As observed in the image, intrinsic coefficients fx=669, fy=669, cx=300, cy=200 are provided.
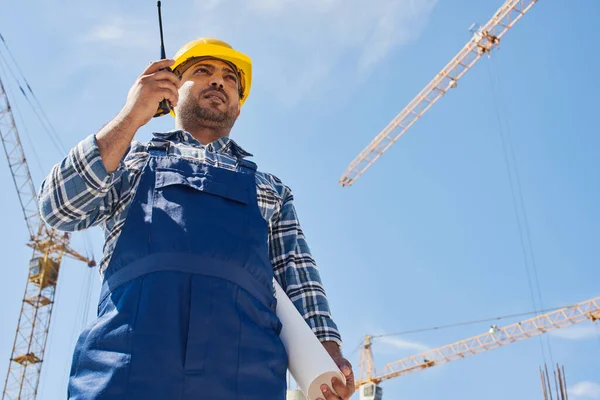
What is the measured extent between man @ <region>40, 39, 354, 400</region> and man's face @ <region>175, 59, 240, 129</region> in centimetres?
32

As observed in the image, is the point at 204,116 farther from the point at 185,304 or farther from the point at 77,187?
the point at 185,304

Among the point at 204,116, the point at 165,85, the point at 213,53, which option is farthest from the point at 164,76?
the point at 213,53

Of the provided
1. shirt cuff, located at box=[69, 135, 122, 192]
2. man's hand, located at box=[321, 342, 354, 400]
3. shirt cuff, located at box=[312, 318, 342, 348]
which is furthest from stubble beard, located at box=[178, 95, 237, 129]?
man's hand, located at box=[321, 342, 354, 400]

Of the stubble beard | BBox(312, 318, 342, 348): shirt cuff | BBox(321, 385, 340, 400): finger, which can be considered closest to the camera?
BBox(321, 385, 340, 400): finger

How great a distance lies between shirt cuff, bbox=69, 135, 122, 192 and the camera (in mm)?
2314

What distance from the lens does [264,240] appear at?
8.25ft

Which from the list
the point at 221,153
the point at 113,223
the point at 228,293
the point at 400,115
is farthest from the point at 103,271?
the point at 400,115

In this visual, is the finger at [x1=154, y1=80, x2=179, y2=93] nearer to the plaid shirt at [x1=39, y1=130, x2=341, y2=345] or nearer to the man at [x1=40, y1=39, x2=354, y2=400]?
the man at [x1=40, y1=39, x2=354, y2=400]

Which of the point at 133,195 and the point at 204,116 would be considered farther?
the point at 204,116

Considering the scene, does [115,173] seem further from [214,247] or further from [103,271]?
[214,247]

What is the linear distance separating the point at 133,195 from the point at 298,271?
2.71 ft

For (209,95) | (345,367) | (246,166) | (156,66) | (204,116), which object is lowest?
(345,367)

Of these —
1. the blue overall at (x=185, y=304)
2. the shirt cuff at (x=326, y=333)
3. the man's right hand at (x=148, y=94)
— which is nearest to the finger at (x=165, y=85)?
the man's right hand at (x=148, y=94)

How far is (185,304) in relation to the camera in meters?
2.17
